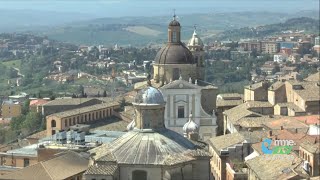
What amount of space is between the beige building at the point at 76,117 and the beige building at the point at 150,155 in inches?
981

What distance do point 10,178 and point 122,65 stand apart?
116426 mm

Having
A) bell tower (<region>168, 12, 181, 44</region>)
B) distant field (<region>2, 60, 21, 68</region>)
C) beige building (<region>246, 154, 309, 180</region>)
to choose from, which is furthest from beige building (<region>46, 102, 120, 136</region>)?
distant field (<region>2, 60, 21, 68</region>)

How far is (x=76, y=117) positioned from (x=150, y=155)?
2941cm

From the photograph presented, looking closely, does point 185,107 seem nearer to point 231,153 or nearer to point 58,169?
point 231,153

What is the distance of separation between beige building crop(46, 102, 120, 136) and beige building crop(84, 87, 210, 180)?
2492cm

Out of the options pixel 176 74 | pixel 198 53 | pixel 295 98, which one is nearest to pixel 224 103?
pixel 198 53

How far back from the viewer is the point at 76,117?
52.1 meters

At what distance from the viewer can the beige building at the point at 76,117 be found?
50.0 metres

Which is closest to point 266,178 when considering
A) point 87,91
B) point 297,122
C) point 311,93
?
point 297,122

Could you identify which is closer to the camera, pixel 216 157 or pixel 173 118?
pixel 216 157

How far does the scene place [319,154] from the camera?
31.4 meters

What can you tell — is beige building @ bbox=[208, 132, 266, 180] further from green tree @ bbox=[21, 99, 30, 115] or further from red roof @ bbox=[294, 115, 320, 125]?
green tree @ bbox=[21, 99, 30, 115]

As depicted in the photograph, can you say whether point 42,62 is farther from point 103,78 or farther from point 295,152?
point 295,152

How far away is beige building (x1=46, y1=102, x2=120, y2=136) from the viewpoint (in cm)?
5000
